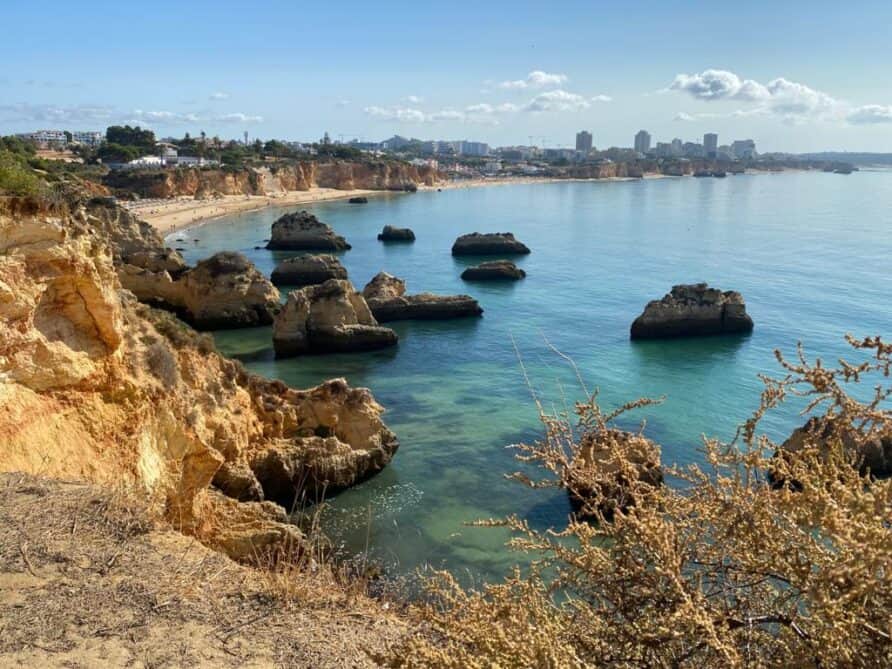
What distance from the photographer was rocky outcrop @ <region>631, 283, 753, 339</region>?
35.8m

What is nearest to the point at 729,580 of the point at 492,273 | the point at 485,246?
the point at 492,273

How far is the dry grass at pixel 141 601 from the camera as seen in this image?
6.48 metres

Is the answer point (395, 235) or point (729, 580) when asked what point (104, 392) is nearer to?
point (729, 580)

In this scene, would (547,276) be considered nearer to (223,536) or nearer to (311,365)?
(311,365)

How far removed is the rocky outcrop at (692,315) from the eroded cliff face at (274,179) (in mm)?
66213

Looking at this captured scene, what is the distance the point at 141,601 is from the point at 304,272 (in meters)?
41.5

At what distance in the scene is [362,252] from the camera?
64.0 meters

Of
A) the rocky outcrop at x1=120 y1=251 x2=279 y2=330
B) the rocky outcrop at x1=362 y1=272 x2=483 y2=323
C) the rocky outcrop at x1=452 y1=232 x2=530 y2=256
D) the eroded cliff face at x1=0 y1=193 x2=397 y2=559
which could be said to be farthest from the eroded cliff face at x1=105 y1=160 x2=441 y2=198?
the eroded cliff face at x1=0 y1=193 x2=397 y2=559

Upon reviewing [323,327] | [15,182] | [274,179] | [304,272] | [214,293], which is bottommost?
[323,327]

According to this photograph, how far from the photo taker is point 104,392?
41.1 ft

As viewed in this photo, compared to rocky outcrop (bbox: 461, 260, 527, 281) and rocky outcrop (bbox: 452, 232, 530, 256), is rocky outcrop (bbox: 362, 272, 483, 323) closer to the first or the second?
rocky outcrop (bbox: 461, 260, 527, 281)

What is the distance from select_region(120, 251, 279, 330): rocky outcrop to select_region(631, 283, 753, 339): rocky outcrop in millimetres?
18545

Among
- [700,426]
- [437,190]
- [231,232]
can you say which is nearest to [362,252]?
[231,232]

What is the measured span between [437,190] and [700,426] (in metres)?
126
